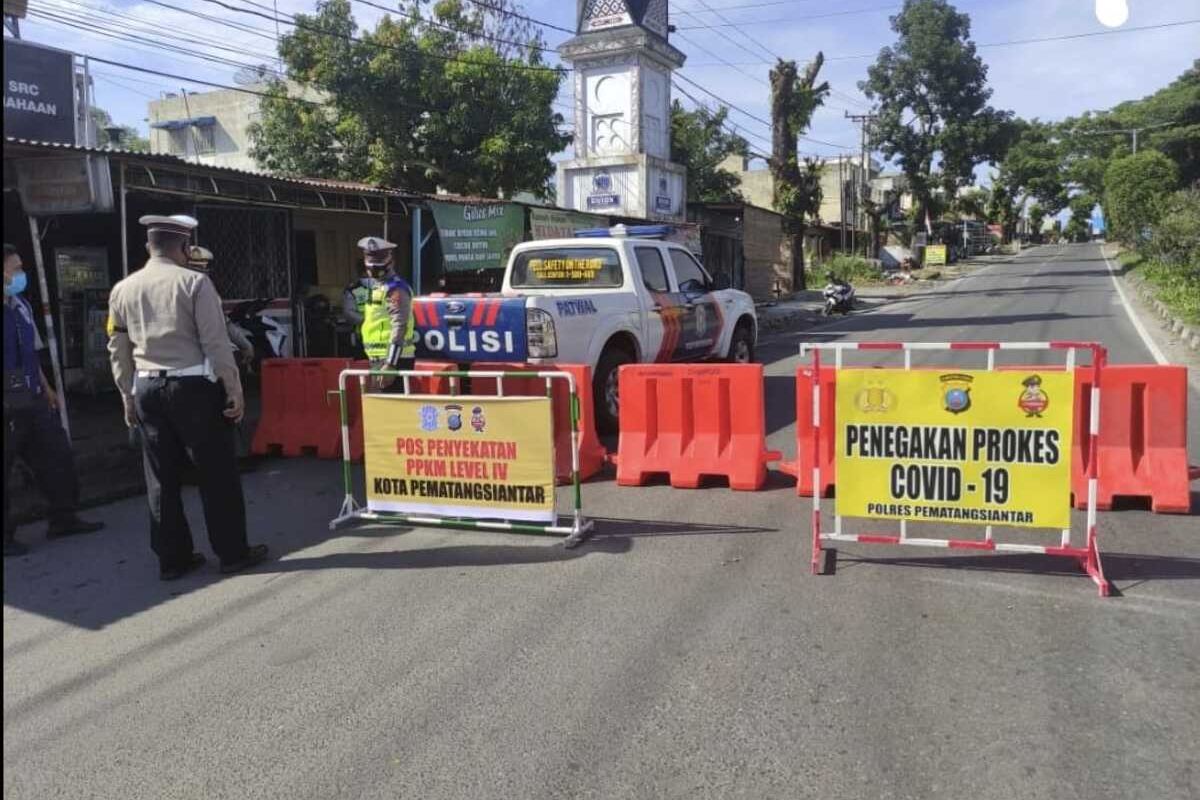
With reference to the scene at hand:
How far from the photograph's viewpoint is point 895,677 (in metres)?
3.90

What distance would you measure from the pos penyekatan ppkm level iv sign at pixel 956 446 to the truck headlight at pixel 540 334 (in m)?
3.63

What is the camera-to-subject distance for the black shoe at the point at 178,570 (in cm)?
559

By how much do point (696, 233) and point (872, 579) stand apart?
54.8ft

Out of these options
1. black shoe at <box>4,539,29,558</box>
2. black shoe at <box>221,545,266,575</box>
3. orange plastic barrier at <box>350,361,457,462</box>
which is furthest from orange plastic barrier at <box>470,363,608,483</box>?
black shoe at <box>4,539,29,558</box>

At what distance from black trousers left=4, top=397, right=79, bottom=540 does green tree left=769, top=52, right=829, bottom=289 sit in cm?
2903

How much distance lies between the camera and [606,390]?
30.3 feet

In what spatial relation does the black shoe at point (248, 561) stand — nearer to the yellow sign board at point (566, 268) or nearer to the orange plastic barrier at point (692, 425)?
the orange plastic barrier at point (692, 425)

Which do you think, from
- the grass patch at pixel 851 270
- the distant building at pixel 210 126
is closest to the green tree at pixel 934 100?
the grass patch at pixel 851 270

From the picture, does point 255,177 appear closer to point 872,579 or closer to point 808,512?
point 808,512

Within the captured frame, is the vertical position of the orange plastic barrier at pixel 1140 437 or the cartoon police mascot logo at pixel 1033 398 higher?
the cartoon police mascot logo at pixel 1033 398

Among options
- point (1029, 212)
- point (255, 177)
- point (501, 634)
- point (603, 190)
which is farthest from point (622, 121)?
point (1029, 212)

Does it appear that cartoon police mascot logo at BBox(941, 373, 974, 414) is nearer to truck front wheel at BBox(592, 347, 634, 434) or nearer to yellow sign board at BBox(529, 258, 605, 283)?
truck front wheel at BBox(592, 347, 634, 434)

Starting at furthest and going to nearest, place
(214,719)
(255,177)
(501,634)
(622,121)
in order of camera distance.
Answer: (622,121), (255,177), (501,634), (214,719)

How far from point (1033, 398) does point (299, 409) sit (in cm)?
688
